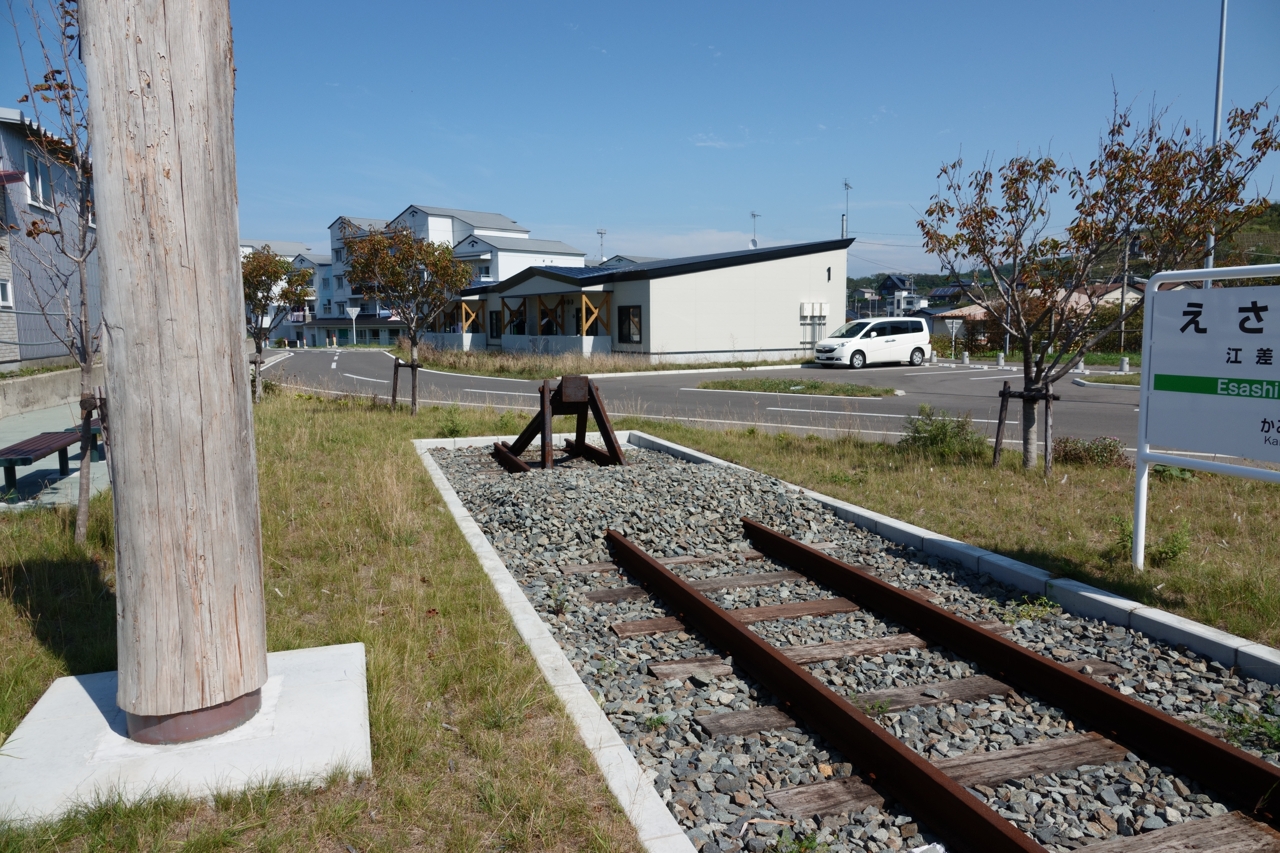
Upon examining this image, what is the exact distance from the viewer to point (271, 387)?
18859mm

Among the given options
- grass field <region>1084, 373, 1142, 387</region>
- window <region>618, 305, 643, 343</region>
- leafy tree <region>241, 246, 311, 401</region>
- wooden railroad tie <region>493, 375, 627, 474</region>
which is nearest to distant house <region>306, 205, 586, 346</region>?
window <region>618, 305, 643, 343</region>

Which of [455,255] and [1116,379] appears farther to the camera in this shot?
[455,255]

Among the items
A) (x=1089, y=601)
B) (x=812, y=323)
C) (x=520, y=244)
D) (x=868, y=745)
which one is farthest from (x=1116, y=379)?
(x=520, y=244)

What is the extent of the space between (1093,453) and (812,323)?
Answer: 96.7ft

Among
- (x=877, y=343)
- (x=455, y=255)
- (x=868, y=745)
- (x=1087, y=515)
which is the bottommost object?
(x=868, y=745)

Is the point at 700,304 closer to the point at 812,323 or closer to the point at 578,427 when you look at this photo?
the point at 812,323

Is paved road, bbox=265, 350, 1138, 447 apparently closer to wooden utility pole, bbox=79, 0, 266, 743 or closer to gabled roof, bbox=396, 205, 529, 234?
wooden utility pole, bbox=79, 0, 266, 743

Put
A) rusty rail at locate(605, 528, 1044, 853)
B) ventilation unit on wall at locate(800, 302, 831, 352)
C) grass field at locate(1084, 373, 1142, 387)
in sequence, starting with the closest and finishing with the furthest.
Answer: rusty rail at locate(605, 528, 1044, 853)
grass field at locate(1084, 373, 1142, 387)
ventilation unit on wall at locate(800, 302, 831, 352)

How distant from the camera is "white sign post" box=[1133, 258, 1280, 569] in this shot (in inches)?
193

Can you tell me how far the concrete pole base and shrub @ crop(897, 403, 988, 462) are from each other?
8.42 m

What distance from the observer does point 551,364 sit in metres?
31.2

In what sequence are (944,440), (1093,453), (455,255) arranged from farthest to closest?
(455,255), (944,440), (1093,453)

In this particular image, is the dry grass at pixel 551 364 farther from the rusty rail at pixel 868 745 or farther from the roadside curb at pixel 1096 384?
the rusty rail at pixel 868 745

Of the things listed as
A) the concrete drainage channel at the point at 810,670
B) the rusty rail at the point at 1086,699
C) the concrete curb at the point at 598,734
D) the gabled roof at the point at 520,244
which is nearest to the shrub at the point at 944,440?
the concrete drainage channel at the point at 810,670
